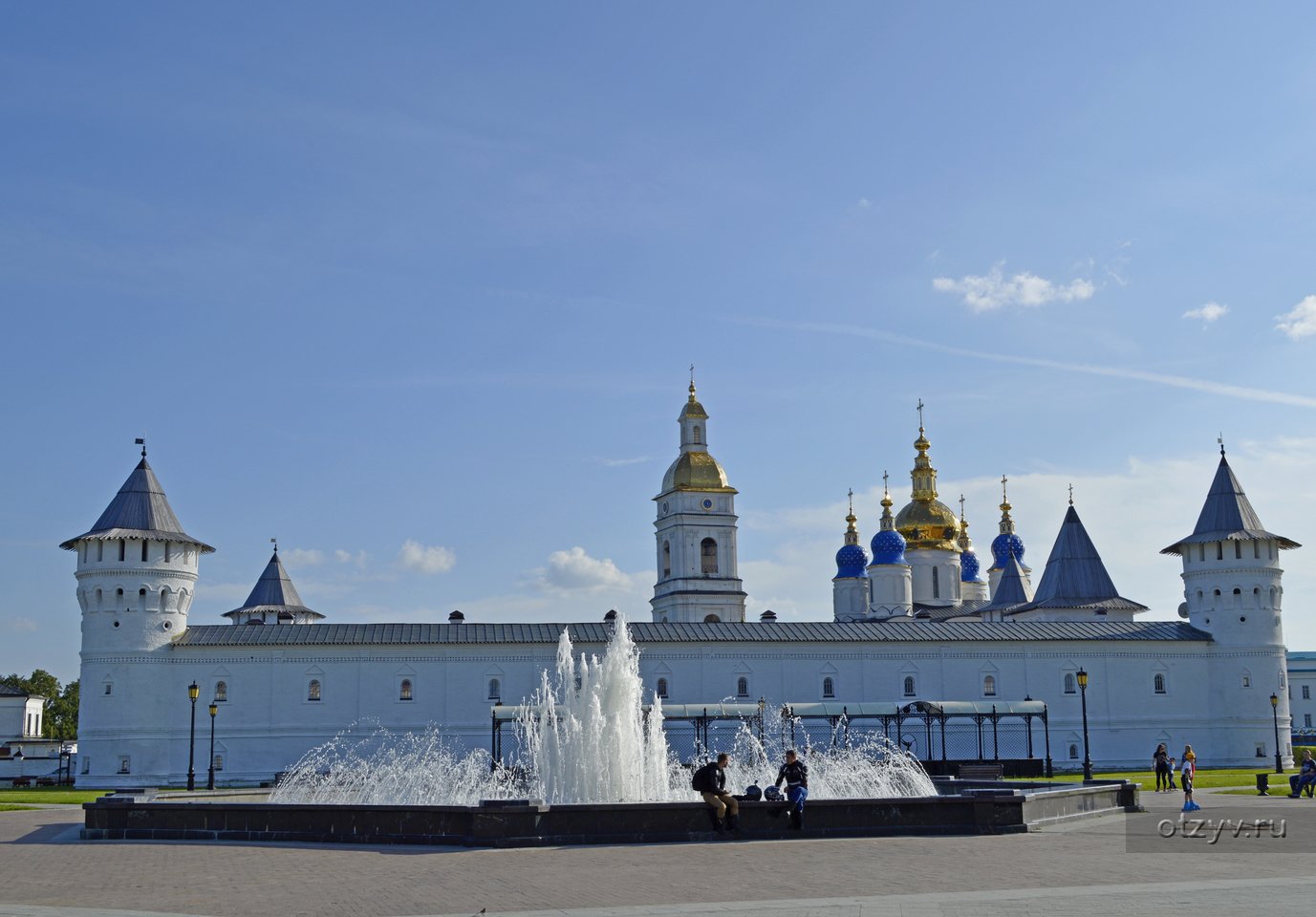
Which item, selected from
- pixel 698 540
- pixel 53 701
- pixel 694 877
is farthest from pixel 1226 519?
pixel 53 701

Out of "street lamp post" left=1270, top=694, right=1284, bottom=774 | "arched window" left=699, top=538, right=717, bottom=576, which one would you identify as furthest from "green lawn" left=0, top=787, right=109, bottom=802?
"arched window" left=699, top=538, right=717, bottom=576

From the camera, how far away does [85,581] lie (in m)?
44.7

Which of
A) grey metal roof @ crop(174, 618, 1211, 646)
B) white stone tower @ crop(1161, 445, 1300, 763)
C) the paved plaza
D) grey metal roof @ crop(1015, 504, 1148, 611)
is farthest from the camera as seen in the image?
grey metal roof @ crop(1015, 504, 1148, 611)

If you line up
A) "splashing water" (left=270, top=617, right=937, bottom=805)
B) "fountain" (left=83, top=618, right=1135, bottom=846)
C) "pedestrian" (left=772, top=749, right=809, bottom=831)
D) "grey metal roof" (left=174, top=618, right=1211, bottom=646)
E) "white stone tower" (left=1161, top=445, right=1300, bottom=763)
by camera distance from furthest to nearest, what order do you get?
"white stone tower" (left=1161, top=445, right=1300, bottom=763), "grey metal roof" (left=174, top=618, right=1211, bottom=646), "splashing water" (left=270, top=617, right=937, bottom=805), "pedestrian" (left=772, top=749, right=809, bottom=831), "fountain" (left=83, top=618, right=1135, bottom=846)

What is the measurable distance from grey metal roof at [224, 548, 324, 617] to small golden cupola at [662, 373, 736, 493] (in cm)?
1828

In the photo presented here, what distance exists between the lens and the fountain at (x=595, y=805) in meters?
18.3

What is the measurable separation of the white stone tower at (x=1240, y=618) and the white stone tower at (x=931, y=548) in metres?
28.5

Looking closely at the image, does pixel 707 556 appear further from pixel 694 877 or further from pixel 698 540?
pixel 694 877

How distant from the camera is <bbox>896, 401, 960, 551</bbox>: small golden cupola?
7931 cm

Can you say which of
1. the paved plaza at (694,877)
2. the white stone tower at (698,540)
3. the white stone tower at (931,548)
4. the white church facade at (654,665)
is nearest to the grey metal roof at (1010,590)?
the white stone tower at (931,548)

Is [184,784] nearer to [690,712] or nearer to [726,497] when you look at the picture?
[690,712]

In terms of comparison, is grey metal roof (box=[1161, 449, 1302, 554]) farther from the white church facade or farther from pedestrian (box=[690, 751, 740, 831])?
pedestrian (box=[690, 751, 740, 831])

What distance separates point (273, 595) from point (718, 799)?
51716 millimetres

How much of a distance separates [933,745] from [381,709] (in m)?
17.3
